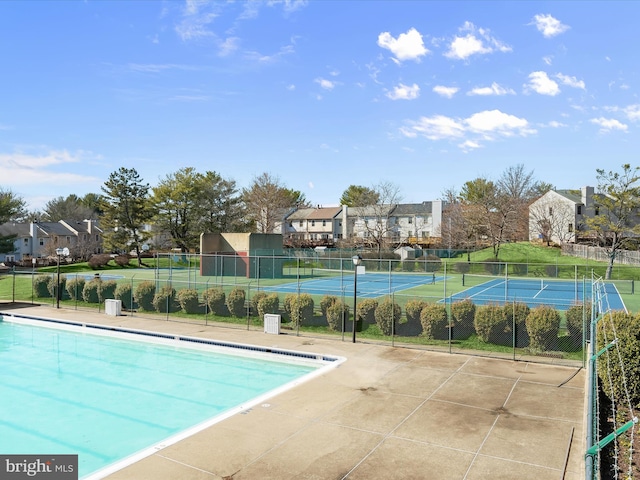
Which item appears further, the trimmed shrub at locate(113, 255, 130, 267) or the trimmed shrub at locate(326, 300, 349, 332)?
the trimmed shrub at locate(113, 255, 130, 267)

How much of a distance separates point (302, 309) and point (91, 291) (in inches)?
571

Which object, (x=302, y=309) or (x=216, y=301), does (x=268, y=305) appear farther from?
(x=216, y=301)

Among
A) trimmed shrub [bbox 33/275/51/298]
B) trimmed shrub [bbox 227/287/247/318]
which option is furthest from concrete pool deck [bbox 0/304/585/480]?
trimmed shrub [bbox 33/275/51/298]

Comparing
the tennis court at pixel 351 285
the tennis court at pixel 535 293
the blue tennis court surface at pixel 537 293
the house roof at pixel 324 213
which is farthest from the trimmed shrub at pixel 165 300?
the house roof at pixel 324 213

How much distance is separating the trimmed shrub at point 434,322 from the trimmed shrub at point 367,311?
2338 millimetres

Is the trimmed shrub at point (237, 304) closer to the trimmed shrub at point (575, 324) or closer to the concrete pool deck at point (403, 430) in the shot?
the concrete pool deck at point (403, 430)

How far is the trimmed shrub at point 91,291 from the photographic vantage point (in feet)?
93.7

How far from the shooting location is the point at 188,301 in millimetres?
24797

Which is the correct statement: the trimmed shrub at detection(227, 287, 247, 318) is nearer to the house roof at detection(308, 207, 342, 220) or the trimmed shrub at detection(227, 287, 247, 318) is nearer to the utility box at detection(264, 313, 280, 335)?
the utility box at detection(264, 313, 280, 335)

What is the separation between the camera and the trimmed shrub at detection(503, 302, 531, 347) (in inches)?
681

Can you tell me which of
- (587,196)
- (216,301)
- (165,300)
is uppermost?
(587,196)

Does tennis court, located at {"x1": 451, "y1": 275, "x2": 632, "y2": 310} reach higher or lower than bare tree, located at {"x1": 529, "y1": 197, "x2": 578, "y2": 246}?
lower

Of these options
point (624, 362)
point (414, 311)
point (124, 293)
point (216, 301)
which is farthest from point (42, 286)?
point (624, 362)

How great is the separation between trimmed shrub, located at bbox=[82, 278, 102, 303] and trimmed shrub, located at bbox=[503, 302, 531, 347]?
72.7ft
